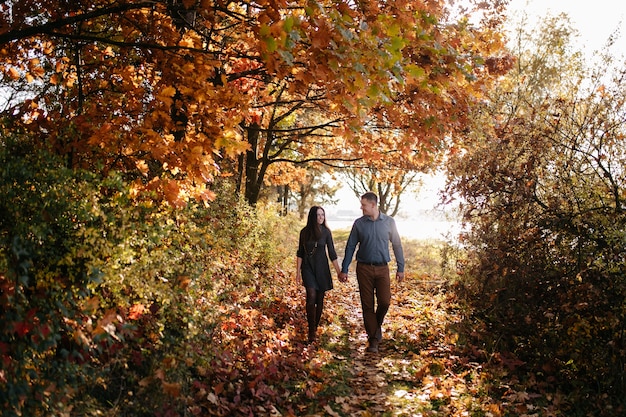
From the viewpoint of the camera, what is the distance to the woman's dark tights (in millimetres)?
7273

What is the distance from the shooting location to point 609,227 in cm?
527

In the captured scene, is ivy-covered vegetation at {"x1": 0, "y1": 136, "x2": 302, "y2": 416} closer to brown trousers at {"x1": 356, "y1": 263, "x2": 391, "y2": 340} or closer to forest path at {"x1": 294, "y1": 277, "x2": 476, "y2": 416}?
forest path at {"x1": 294, "y1": 277, "x2": 476, "y2": 416}

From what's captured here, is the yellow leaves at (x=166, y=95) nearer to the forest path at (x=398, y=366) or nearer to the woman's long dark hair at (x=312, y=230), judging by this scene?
the woman's long dark hair at (x=312, y=230)

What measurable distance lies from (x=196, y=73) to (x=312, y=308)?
3.79 metres

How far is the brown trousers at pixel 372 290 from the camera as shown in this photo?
24.2 feet

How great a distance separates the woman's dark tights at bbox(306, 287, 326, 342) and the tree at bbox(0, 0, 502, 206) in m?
2.65

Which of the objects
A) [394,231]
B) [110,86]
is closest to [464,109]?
[394,231]

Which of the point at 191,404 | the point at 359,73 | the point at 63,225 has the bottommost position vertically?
the point at 191,404

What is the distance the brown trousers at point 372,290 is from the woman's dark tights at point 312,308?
2.20 ft

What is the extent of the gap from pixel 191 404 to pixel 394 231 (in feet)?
13.9

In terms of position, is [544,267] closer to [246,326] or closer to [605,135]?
[605,135]

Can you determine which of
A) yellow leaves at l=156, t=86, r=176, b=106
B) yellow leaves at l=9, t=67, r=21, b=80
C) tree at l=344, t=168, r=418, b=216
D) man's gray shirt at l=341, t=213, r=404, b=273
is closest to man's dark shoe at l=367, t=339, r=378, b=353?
man's gray shirt at l=341, t=213, r=404, b=273

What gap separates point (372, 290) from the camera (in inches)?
294

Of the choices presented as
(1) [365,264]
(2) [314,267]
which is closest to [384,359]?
(1) [365,264]
